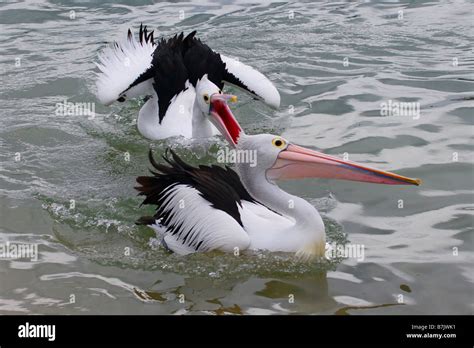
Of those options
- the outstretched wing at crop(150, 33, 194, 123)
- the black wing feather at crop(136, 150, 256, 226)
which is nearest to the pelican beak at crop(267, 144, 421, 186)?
the black wing feather at crop(136, 150, 256, 226)

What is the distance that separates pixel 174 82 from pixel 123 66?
0.60 meters

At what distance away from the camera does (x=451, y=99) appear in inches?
308

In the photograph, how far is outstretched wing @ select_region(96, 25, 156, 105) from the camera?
7.28m

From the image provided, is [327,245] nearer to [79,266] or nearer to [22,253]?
[79,266]

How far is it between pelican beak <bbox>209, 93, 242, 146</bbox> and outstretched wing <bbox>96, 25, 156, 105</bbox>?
3.35 ft

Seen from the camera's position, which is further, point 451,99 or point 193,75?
point 451,99

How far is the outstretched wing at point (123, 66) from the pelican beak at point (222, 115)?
102cm

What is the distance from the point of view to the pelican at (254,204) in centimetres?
495

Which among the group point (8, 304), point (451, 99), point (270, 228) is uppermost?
point (451, 99)

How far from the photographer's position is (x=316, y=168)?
5.04 meters

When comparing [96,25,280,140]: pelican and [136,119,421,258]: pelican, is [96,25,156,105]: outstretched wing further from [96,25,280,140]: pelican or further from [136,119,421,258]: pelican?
[136,119,421,258]: pelican

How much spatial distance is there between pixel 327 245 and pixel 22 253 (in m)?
1.93
